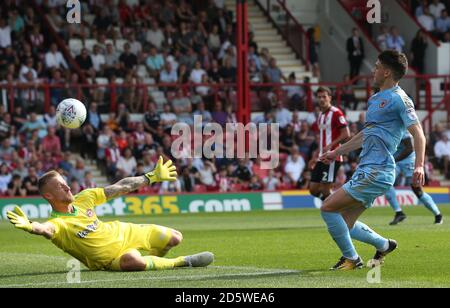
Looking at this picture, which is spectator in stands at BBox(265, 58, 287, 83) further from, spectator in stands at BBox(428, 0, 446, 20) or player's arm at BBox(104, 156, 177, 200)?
player's arm at BBox(104, 156, 177, 200)

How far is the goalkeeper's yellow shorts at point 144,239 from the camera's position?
11.8m

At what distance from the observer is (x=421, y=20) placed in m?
35.0

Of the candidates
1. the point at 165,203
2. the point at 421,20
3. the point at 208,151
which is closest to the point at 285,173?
the point at 208,151

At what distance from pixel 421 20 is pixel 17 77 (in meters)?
A: 13.5

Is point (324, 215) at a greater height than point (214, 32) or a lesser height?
lesser

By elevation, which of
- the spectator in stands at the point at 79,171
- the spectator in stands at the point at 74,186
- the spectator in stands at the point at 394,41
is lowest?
the spectator in stands at the point at 74,186

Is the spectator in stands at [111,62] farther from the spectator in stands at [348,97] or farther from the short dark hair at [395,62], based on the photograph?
the short dark hair at [395,62]

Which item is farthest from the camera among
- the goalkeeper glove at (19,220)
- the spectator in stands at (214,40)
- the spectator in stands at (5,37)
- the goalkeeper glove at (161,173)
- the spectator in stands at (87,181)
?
the spectator in stands at (214,40)

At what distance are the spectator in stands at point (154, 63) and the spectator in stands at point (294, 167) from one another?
15.1 ft

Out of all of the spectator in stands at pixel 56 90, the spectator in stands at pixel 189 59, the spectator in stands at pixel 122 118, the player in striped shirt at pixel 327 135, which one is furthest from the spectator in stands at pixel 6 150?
the player in striped shirt at pixel 327 135

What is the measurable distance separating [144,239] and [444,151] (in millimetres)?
20541

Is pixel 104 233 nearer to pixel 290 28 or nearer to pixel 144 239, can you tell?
pixel 144 239

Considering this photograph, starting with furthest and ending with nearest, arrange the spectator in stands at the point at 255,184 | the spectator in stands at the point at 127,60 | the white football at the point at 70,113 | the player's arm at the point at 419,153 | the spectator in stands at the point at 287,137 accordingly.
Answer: the spectator in stands at the point at 127,60 < the spectator in stands at the point at 287,137 < the spectator in stands at the point at 255,184 < the white football at the point at 70,113 < the player's arm at the point at 419,153

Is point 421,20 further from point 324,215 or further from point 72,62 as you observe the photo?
point 324,215
